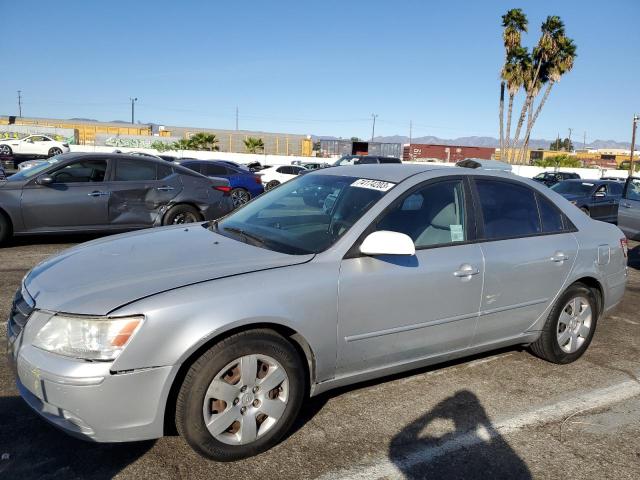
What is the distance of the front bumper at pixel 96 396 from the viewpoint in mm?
2459

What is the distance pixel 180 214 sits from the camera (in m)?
8.63

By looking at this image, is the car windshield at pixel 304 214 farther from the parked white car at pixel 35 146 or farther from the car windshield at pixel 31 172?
the parked white car at pixel 35 146

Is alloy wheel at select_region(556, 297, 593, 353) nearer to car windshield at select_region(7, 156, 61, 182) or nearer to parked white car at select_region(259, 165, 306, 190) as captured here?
car windshield at select_region(7, 156, 61, 182)

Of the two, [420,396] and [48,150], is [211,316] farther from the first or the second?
[48,150]

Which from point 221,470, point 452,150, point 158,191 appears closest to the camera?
point 221,470

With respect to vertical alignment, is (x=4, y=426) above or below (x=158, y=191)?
below

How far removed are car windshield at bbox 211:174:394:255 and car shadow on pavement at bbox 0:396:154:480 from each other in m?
1.38

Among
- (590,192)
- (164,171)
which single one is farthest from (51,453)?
(590,192)

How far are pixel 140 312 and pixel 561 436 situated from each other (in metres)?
2.52

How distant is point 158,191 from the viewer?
27.8 ft

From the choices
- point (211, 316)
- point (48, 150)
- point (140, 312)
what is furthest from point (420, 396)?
point (48, 150)

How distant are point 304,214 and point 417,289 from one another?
3.15 feet

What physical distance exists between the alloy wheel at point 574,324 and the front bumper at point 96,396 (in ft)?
10.2

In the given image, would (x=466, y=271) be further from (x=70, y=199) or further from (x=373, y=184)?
(x=70, y=199)
